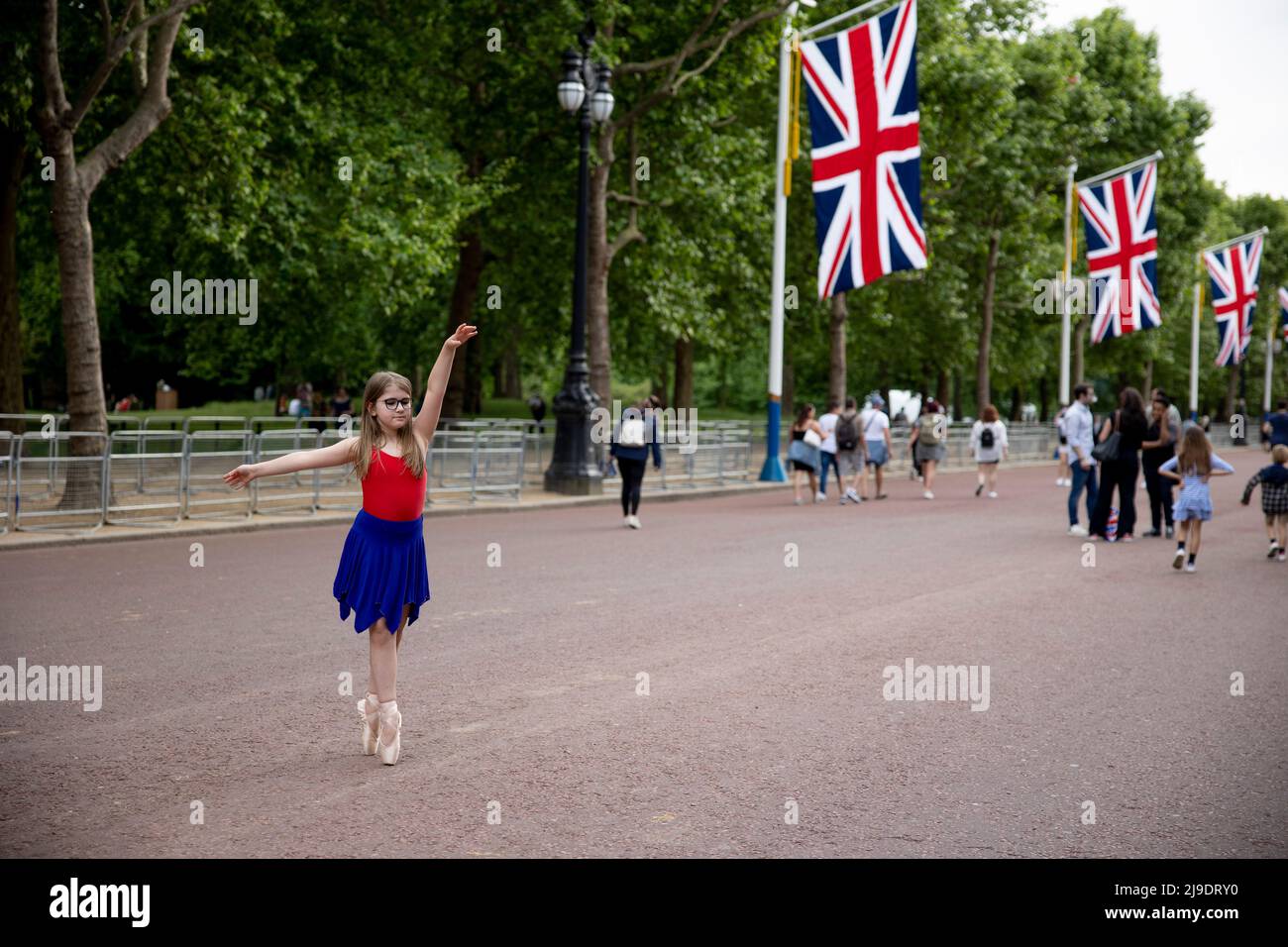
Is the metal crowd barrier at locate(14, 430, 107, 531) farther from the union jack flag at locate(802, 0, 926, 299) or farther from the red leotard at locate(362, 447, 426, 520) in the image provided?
the union jack flag at locate(802, 0, 926, 299)

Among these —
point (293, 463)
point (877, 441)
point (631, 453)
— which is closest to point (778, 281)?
point (877, 441)

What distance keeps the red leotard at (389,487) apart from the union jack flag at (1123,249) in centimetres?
3322

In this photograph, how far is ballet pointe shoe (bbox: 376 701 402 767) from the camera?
238 inches

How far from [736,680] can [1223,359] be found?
44.8m

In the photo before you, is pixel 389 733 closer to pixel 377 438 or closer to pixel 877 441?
pixel 377 438

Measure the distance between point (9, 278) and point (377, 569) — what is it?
22.9m

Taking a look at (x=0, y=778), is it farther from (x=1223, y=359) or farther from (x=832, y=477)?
(x=1223, y=359)

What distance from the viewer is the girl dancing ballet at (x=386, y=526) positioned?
19.7 feet

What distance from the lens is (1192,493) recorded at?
47.9ft

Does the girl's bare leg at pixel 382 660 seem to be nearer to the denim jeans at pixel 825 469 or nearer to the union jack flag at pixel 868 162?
the denim jeans at pixel 825 469

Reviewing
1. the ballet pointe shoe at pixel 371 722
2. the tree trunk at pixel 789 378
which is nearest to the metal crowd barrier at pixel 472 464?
the ballet pointe shoe at pixel 371 722

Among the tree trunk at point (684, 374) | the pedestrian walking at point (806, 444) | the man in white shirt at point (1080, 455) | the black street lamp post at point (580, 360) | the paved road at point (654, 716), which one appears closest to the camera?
the paved road at point (654, 716)

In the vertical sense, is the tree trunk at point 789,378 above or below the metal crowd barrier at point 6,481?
above

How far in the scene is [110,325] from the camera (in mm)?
50656
